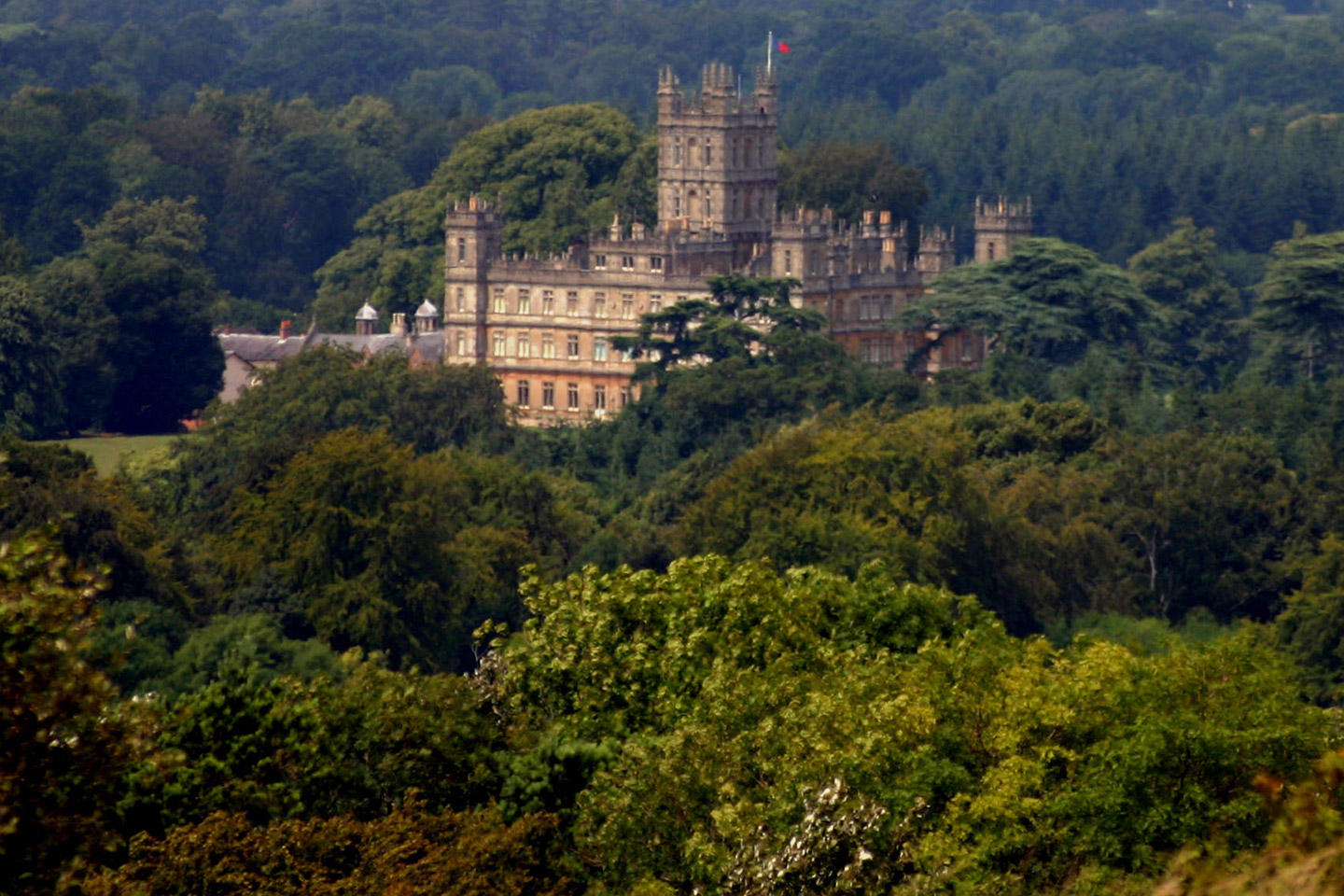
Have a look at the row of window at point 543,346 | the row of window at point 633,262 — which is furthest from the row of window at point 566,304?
the row of window at point 633,262

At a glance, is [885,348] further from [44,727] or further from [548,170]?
[44,727]

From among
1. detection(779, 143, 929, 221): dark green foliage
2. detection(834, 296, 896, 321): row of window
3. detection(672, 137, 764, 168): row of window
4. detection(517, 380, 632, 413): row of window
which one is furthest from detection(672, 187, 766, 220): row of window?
detection(517, 380, 632, 413): row of window

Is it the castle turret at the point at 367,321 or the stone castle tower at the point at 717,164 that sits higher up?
the stone castle tower at the point at 717,164

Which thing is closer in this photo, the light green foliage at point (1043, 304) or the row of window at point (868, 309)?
the row of window at point (868, 309)

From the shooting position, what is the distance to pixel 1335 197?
164m

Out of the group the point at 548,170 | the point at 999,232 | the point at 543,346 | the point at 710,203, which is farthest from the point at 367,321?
the point at 999,232

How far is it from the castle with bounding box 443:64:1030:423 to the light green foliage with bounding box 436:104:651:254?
5416 millimetres

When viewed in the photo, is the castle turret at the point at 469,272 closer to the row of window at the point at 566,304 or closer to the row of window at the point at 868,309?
the row of window at the point at 566,304

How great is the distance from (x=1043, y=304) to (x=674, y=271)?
12341mm

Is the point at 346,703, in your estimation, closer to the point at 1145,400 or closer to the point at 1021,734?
the point at 1021,734

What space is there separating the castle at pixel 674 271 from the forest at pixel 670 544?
7.14ft

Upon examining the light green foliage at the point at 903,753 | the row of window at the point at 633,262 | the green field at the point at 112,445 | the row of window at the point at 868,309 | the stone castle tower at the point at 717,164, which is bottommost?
the green field at the point at 112,445

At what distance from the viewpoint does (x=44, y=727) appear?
24.3m

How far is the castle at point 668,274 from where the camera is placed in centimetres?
10469
